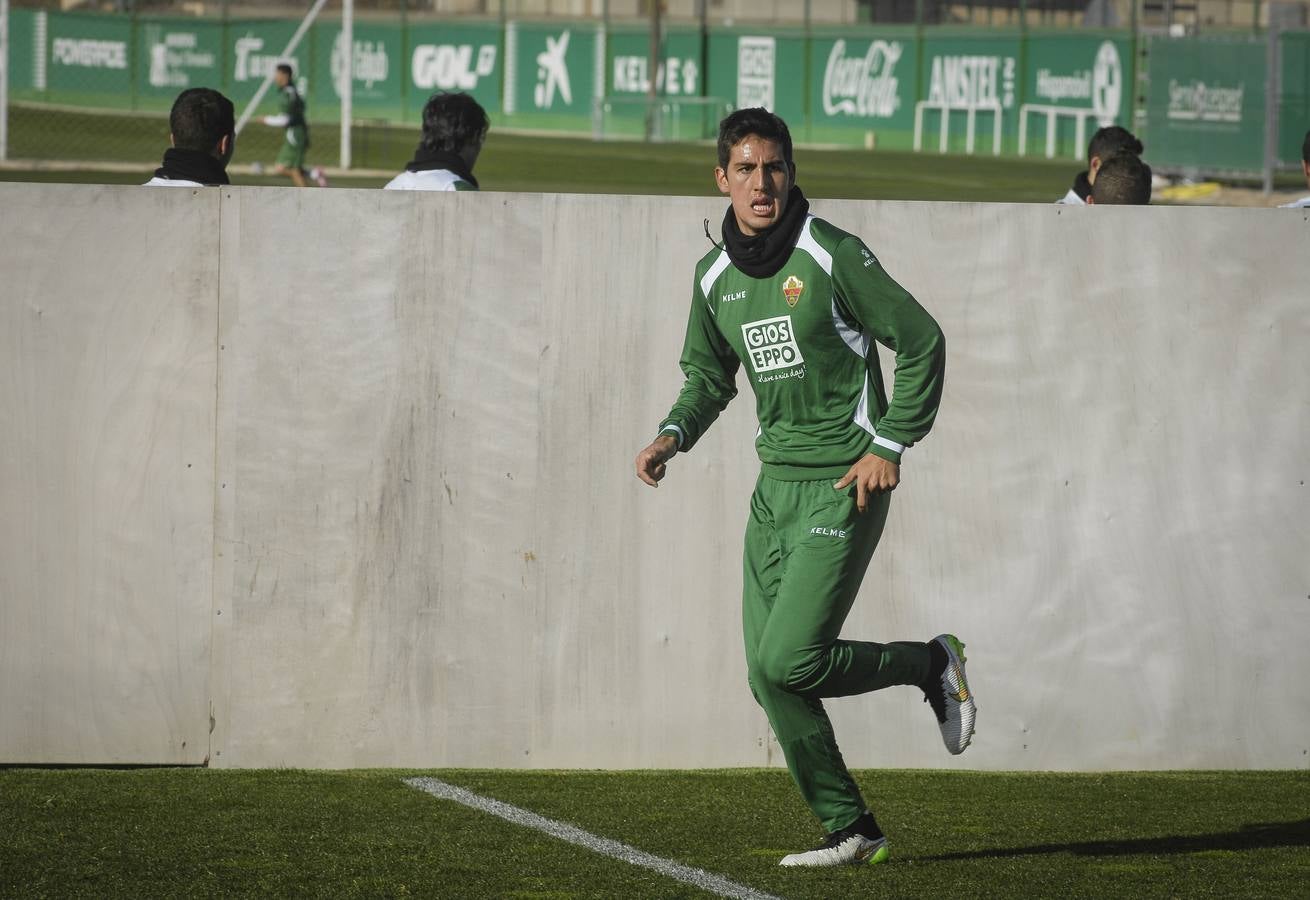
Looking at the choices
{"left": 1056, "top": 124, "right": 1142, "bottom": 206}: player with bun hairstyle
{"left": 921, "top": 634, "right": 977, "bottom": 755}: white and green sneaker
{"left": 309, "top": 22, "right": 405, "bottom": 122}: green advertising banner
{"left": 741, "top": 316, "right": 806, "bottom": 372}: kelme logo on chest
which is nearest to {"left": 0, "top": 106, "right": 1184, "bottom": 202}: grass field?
{"left": 309, "top": 22, "right": 405, "bottom": 122}: green advertising banner

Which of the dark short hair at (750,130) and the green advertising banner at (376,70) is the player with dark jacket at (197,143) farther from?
the green advertising banner at (376,70)

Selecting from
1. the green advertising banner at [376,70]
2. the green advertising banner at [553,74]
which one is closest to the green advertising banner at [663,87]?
the green advertising banner at [553,74]

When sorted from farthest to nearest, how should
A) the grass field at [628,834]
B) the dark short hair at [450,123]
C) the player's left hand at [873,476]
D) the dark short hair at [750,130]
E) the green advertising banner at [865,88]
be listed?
the green advertising banner at [865,88], the dark short hair at [450,123], the grass field at [628,834], the dark short hair at [750,130], the player's left hand at [873,476]

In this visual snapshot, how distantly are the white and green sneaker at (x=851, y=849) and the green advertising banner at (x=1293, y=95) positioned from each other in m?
25.2

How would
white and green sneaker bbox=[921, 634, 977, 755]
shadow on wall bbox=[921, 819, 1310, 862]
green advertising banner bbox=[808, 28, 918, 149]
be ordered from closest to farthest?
white and green sneaker bbox=[921, 634, 977, 755], shadow on wall bbox=[921, 819, 1310, 862], green advertising banner bbox=[808, 28, 918, 149]

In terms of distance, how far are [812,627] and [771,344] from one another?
2.54 feet

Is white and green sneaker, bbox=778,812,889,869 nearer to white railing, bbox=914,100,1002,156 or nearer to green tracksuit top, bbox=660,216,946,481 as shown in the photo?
green tracksuit top, bbox=660,216,946,481

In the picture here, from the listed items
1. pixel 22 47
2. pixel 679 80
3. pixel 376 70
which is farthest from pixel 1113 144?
pixel 376 70

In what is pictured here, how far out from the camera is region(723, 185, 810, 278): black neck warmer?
4996 millimetres

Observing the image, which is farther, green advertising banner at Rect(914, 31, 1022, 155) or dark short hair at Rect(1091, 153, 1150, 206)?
green advertising banner at Rect(914, 31, 1022, 155)

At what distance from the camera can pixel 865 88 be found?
40.9 metres

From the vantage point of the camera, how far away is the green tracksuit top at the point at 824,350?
16.1 feet

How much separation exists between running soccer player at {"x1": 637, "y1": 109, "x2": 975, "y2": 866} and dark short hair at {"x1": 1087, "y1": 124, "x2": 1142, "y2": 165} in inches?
141

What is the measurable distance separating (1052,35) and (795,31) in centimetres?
642
